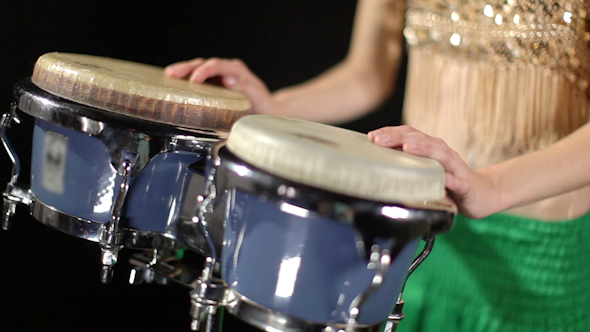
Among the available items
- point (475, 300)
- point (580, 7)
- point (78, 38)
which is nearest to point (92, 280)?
point (78, 38)

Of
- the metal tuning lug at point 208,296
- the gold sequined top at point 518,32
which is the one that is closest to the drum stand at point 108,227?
the metal tuning lug at point 208,296

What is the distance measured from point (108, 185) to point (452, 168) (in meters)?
0.41

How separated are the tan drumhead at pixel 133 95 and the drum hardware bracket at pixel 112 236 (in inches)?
3.4

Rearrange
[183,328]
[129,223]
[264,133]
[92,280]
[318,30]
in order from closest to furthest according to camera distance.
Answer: [264,133]
[129,223]
[92,280]
[183,328]
[318,30]

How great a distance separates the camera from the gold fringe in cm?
89

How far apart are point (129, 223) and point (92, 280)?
0.59m

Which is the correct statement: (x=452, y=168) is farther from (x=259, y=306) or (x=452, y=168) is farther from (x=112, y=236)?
(x=112, y=236)

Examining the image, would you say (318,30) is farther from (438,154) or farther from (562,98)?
(438,154)

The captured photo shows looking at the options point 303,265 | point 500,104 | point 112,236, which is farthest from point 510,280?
point 112,236

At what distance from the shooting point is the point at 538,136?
90cm

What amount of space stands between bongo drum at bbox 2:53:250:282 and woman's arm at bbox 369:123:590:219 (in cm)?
23

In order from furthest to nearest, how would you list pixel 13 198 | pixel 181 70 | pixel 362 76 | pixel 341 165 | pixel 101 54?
pixel 362 76
pixel 101 54
pixel 181 70
pixel 13 198
pixel 341 165

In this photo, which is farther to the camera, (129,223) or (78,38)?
(78,38)

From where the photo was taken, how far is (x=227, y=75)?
3.01ft
